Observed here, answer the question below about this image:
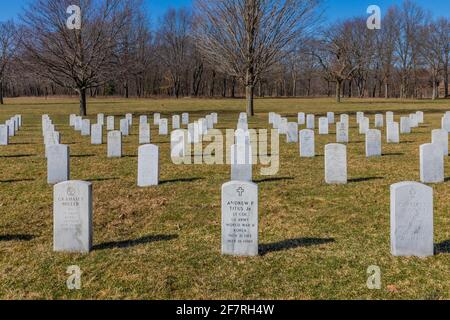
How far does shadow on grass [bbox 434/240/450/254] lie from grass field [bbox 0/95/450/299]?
1cm

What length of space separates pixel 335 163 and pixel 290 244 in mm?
3910

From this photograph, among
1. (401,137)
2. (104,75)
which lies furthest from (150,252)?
(104,75)

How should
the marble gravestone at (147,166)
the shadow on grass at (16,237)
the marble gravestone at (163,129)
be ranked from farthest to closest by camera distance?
the marble gravestone at (163,129)
the marble gravestone at (147,166)
the shadow on grass at (16,237)

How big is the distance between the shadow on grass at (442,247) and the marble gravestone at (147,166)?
5653 millimetres

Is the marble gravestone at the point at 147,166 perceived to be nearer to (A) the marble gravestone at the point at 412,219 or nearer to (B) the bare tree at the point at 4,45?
(A) the marble gravestone at the point at 412,219

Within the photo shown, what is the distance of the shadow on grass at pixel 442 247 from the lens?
523 cm

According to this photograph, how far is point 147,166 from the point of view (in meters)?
9.18

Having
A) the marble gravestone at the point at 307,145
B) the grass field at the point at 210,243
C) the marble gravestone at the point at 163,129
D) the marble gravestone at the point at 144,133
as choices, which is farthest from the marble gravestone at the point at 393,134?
the marble gravestone at the point at 163,129

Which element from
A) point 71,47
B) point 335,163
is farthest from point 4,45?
point 335,163

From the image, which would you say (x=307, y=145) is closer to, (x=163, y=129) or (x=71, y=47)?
(x=163, y=129)

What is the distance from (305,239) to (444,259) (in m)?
1.66

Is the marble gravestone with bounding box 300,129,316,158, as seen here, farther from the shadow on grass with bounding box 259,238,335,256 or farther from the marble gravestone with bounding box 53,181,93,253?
the marble gravestone with bounding box 53,181,93,253

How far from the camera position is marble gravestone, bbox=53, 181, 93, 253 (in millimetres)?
5348

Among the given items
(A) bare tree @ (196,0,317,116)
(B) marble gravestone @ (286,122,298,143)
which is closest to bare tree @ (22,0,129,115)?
(A) bare tree @ (196,0,317,116)
